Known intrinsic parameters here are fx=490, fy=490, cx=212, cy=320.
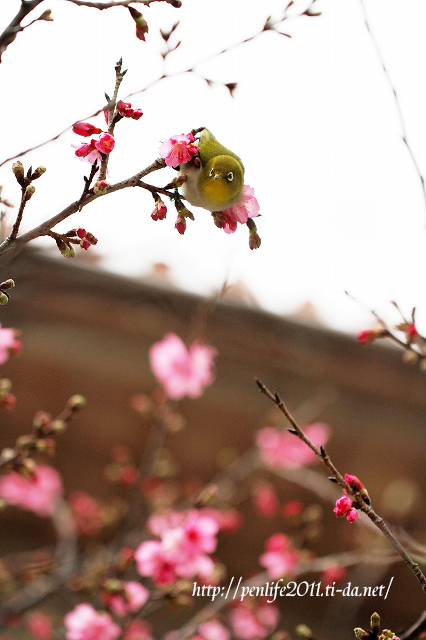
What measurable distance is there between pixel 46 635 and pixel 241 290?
154cm

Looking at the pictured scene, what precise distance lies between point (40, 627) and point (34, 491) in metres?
0.53

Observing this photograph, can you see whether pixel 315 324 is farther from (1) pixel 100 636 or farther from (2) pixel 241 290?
(1) pixel 100 636

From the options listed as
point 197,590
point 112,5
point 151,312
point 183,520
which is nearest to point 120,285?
point 151,312

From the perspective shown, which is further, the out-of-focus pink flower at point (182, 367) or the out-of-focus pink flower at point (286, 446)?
the out-of-focus pink flower at point (286, 446)

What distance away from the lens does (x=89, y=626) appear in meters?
1.34

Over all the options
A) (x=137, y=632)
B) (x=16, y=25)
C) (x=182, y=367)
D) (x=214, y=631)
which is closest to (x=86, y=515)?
(x=137, y=632)

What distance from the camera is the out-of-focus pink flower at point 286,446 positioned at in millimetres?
2092

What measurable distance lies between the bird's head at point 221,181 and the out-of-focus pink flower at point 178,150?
0.03 metres

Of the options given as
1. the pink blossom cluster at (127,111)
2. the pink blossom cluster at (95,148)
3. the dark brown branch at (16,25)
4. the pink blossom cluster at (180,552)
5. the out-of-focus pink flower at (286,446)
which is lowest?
the out-of-focus pink flower at (286,446)

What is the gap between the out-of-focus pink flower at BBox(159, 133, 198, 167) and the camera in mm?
635

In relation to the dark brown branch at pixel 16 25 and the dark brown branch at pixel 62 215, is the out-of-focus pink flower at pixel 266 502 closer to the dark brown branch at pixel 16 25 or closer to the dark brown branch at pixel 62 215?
the dark brown branch at pixel 62 215

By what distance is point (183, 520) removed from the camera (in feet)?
4.68

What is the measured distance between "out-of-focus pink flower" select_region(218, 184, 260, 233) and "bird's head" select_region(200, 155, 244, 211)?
17mm

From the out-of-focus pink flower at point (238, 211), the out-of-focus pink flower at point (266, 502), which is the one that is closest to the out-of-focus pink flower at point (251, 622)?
the out-of-focus pink flower at point (266, 502)
